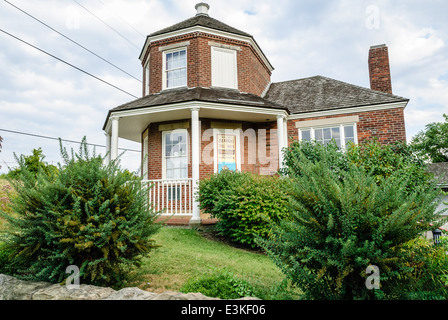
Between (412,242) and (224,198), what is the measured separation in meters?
4.58

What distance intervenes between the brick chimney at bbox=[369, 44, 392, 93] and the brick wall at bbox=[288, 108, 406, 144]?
1962 millimetres

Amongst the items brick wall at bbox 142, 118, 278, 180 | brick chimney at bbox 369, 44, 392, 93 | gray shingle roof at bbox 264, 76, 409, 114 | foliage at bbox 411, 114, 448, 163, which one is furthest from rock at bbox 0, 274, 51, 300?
foliage at bbox 411, 114, 448, 163

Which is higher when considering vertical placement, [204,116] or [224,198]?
[204,116]

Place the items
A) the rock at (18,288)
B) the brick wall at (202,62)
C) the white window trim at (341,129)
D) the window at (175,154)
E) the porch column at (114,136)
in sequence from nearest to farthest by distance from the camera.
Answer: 1. the rock at (18,288)
2. the porch column at (114,136)
3. the white window trim at (341,129)
4. the window at (175,154)
5. the brick wall at (202,62)

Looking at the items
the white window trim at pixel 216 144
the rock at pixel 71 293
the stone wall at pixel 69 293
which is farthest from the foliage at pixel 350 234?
the white window trim at pixel 216 144

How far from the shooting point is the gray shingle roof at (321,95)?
10.9 meters

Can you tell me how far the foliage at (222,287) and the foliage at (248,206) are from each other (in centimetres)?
328

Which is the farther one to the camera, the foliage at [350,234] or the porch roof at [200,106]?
the porch roof at [200,106]

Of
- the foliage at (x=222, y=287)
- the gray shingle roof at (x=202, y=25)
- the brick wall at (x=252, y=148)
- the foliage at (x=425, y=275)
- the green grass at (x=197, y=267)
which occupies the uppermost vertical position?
the gray shingle roof at (x=202, y=25)

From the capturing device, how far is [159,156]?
37.6 feet

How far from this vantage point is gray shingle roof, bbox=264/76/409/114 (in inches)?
427

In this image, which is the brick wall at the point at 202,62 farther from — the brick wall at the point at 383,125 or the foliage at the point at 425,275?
the foliage at the point at 425,275
